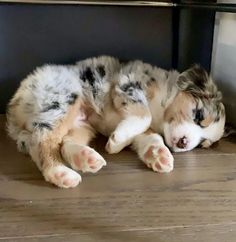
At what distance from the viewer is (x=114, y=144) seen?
1657 mm

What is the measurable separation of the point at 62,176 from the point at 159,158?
305 mm

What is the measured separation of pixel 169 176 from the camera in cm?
152

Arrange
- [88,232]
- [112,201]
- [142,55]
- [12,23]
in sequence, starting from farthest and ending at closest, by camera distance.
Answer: [142,55]
[12,23]
[112,201]
[88,232]

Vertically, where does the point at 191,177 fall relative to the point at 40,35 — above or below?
below

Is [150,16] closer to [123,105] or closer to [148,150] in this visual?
[123,105]

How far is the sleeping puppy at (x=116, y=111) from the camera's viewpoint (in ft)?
5.27

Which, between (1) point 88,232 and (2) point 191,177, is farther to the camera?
(2) point 191,177

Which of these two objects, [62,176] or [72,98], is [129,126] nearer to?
[72,98]

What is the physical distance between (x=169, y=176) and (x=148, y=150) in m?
0.12

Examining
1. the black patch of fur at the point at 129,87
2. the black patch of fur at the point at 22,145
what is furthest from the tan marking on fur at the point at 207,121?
the black patch of fur at the point at 22,145

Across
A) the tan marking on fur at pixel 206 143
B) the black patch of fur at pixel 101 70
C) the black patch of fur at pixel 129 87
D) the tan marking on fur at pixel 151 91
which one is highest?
the black patch of fur at pixel 101 70

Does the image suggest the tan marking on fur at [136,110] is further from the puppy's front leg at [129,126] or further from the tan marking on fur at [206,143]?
the tan marking on fur at [206,143]

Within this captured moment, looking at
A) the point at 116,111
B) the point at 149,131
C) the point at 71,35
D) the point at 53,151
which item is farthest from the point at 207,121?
the point at 71,35

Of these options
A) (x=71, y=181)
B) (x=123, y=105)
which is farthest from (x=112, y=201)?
(x=123, y=105)
